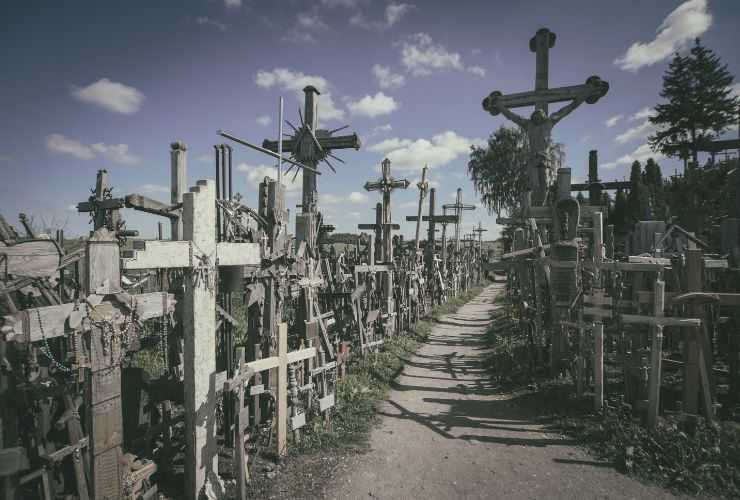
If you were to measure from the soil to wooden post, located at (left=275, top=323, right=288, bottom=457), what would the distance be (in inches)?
10.3

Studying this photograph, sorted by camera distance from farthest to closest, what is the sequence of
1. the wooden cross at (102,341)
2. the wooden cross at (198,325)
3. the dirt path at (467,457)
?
the dirt path at (467,457), the wooden cross at (198,325), the wooden cross at (102,341)

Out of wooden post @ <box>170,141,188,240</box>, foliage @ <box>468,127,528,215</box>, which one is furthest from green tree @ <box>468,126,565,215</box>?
wooden post @ <box>170,141,188,240</box>

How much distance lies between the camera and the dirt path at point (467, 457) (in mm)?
4461

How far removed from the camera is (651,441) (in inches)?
197

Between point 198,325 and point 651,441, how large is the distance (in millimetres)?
5947

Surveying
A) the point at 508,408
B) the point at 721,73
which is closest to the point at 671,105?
the point at 721,73

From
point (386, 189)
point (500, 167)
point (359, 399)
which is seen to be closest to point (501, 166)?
point (500, 167)

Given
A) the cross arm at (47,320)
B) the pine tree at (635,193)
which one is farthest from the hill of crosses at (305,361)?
the pine tree at (635,193)

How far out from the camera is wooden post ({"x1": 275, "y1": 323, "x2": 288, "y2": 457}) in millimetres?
4998

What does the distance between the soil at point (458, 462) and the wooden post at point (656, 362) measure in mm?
1148

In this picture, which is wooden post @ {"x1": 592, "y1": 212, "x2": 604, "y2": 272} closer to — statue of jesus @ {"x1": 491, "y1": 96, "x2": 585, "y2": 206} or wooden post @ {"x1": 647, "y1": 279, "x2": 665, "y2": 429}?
wooden post @ {"x1": 647, "y1": 279, "x2": 665, "y2": 429}

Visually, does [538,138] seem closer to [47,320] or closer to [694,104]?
[47,320]

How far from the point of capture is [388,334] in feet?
38.9

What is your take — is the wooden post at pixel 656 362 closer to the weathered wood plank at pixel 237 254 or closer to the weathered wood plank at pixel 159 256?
the weathered wood plank at pixel 237 254
